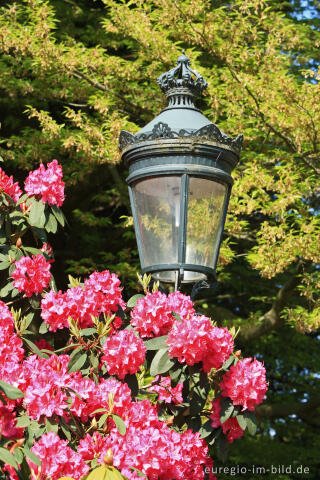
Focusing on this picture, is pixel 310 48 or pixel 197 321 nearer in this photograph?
pixel 197 321

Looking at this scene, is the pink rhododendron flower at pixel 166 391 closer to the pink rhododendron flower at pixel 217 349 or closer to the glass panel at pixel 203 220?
the pink rhododendron flower at pixel 217 349

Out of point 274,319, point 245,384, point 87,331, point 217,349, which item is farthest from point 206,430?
point 274,319

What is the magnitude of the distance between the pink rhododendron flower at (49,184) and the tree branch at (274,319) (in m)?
4.64

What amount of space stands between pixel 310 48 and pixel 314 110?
211 centimetres

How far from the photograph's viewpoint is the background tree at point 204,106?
6445 millimetres

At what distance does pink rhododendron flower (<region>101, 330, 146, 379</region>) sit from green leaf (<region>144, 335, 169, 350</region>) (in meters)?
0.06

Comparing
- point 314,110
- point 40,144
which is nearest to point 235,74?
point 314,110

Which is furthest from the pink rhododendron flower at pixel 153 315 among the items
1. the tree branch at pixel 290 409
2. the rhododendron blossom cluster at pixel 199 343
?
the tree branch at pixel 290 409

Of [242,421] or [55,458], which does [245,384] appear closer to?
[242,421]

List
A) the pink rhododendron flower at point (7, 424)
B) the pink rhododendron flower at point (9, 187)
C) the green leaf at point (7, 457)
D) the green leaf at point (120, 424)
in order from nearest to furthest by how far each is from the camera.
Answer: the green leaf at point (7, 457), the pink rhododendron flower at point (7, 424), the green leaf at point (120, 424), the pink rhododendron flower at point (9, 187)

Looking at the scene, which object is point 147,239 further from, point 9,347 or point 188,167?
point 9,347

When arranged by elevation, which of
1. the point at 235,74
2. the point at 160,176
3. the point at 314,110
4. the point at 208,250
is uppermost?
the point at 235,74

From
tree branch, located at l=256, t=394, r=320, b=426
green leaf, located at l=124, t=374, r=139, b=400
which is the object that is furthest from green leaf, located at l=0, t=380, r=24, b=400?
tree branch, located at l=256, t=394, r=320, b=426

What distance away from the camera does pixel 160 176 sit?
3.24m
